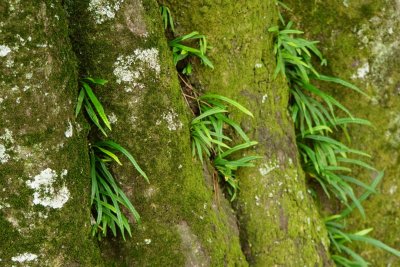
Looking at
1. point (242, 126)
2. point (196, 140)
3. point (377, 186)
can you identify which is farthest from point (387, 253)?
point (196, 140)

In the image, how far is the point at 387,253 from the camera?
3400mm

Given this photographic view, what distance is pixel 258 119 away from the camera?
2881mm

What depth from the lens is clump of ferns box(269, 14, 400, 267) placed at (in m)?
3.16

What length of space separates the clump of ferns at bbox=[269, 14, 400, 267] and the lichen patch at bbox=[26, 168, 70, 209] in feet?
5.05

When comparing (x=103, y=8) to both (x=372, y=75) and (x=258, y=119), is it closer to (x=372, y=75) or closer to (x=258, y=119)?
(x=258, y=119)

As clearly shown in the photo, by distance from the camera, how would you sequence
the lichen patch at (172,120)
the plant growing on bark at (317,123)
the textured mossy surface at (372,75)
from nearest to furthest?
the lichen patch at (172,120) < the plant growing on bark at (317,123) < the textured mossy surface at (372,75)

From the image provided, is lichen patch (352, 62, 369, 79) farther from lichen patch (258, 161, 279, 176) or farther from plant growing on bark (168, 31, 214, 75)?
plant growing on bark (168, 31, 214, 75)

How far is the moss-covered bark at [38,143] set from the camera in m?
1.91

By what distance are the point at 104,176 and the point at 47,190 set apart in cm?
36

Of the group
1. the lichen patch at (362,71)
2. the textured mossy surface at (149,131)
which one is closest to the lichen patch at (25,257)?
the textured mossy surface at (149,131)

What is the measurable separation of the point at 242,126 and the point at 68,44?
41.6 inches

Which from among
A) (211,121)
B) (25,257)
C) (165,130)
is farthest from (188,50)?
(25,257)

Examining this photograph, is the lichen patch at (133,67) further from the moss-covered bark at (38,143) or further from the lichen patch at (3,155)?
the lichen patch at (3,155)

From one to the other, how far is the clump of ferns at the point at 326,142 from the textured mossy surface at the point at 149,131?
90 cm
